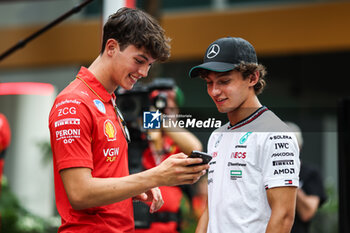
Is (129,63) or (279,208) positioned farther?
(129,63)

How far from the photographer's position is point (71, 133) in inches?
66.6

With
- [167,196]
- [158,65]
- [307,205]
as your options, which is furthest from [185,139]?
[307,205]

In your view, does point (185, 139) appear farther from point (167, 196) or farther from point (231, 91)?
point (167, 196)

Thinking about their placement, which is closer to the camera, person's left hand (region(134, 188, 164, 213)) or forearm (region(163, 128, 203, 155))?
forearm (region(163, 128, 203, 155))

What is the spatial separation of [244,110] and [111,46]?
1.59 feet

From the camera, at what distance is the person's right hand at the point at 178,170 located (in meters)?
1.65

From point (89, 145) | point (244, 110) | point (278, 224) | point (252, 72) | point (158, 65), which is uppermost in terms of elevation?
point (158, 65)

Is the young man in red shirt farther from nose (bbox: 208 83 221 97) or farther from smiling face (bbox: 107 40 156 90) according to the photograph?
nose (bbox: 208 83 221 97)

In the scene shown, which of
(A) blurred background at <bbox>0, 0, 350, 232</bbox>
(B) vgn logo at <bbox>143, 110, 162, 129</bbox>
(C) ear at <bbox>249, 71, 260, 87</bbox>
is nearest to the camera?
(C) ear at <bbox>249, 71, 260, 87</bbox>

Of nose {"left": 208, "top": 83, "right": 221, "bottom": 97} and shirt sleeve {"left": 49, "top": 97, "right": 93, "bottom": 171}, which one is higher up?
nose {"left": 208, "top": 83, "right": 221, "bottom": 97}

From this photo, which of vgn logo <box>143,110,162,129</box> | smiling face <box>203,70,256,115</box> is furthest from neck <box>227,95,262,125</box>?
vgn logo <box>143,110,162,129</box>

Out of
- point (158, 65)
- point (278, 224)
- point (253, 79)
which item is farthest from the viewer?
point (158, 65)

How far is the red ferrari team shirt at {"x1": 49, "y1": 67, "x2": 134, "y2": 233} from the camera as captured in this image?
1694 millimetres

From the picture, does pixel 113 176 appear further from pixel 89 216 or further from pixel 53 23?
pixel 53 23
